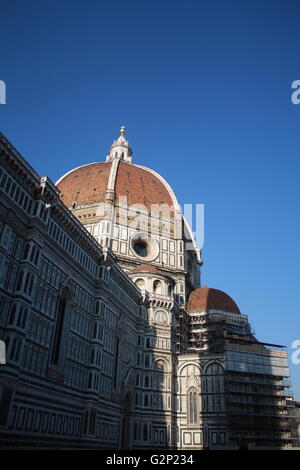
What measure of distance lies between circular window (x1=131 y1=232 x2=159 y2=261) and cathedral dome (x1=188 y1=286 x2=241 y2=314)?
9.02m

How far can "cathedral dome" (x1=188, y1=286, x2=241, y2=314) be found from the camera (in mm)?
59438

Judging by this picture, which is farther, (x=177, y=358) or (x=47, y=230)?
(x=177, y=358)

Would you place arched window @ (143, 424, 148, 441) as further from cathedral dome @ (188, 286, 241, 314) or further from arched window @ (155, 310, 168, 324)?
cathedral dome @ (188, 286, 241, 314)

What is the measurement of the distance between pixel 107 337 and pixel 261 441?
2168 cm

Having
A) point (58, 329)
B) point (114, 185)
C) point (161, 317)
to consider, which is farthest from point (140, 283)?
point (58, 329)

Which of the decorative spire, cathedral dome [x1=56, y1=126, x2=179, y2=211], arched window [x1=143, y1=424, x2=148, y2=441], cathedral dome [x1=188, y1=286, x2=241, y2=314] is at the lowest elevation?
arched window [x1=143, y1=424, x2=148, y2=441]

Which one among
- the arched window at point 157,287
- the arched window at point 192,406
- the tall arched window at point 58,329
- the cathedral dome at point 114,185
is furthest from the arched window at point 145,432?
the cathedral dome at point 114,185

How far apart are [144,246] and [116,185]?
38.0 feet

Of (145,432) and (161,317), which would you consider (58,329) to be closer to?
(145,432)

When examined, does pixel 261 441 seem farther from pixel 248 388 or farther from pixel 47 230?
pixel 47 230

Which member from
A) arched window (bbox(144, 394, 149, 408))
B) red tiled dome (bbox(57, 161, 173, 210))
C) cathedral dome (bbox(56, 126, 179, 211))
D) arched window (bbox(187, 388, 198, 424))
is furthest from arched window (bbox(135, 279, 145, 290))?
red tiled dome (bbox(57, 161, 173, 210))

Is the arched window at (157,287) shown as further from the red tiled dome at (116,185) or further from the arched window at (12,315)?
the arched window at (12,315)
